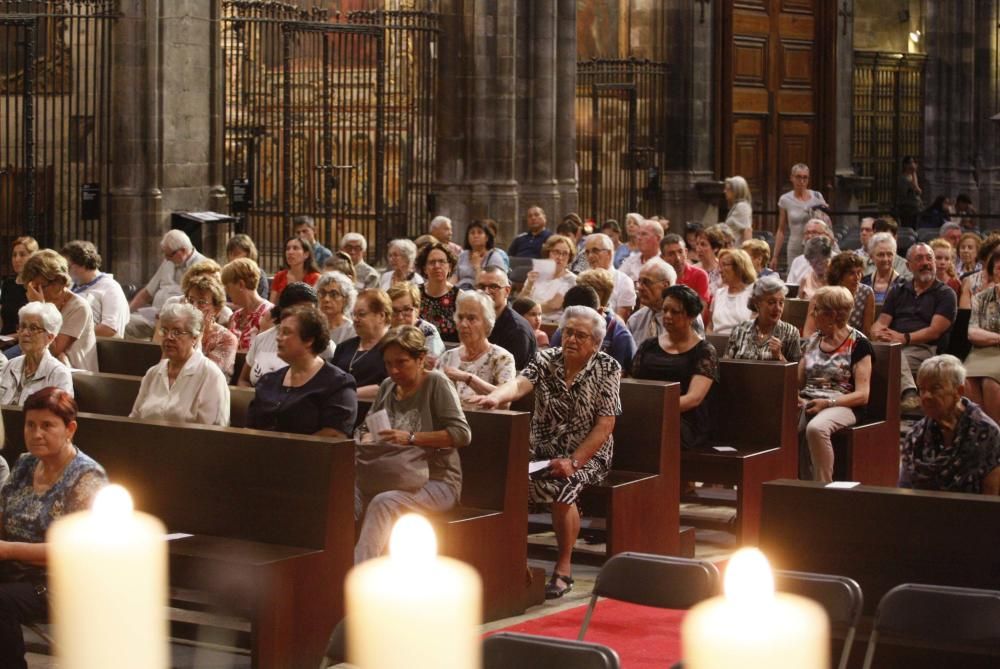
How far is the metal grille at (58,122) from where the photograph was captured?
14.5 m

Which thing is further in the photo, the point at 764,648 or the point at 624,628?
the point at 624,628

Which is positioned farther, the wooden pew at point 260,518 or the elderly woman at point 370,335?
the elderly woman at point 370,335

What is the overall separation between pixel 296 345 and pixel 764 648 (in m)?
6.38

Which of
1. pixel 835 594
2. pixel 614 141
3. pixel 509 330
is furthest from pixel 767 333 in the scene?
pixel 614 141

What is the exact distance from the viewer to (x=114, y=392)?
8.13 m

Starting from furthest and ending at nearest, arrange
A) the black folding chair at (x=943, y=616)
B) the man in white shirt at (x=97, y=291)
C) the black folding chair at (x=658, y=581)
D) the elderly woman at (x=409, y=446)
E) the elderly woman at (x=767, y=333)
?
the man in white shirt at (x=97, y=291)
the elderly woman at (x=767, y=333)
the elderly woman at (x=409, y=446)
the black folding chair at (x=658, y=581)
the black folding chair at (x=943, y=616)

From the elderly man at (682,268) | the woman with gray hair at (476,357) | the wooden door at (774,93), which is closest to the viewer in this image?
the woman with gray hair at (476,357)

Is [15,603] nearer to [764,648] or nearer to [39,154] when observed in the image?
[764,648]

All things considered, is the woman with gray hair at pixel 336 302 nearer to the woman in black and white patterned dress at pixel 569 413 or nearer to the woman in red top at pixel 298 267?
the woman in black and white patterned dress at pixel 569 413

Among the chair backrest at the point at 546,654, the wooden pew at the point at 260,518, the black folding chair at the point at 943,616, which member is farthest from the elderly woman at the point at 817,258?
the chair backrest at the point at 546,654

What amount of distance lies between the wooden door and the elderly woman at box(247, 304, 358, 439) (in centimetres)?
1604

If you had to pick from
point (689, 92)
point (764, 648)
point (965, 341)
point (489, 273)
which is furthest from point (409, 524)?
point (689, 92)

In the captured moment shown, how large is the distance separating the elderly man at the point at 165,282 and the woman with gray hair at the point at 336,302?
8.90 feet

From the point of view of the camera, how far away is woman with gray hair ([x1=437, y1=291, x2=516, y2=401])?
25.2 feet
